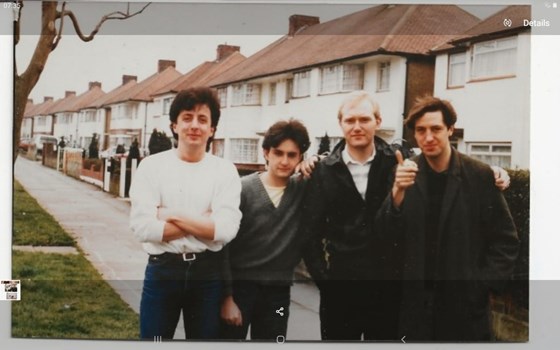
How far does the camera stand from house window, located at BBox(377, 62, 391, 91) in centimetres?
449

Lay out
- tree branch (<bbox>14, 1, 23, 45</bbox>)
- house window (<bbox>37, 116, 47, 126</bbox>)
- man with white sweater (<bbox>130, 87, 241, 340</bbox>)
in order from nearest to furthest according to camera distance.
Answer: man with white sweater (<bbox>130, 87, 241, 340</bbox>), tree branch (<bbox>14, 1, 23, 45</bbox>), house window (<bbox>37, 116, 47, 126</bbox>)

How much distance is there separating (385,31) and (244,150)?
127 cm

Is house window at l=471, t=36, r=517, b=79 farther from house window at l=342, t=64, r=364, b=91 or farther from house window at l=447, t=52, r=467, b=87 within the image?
house window at l=342, t=64, r=364, b=91

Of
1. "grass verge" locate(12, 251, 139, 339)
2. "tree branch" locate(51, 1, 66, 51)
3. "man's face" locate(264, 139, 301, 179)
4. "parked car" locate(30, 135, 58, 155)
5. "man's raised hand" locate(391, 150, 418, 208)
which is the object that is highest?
"tree branch" locate(51, 1, 66, 51)

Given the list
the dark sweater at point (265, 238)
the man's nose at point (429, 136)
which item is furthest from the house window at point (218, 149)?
the man's nose at point (429, 136)

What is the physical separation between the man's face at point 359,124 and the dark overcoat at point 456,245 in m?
0.36

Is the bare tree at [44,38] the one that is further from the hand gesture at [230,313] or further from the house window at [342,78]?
the hand gesture at [230,313]

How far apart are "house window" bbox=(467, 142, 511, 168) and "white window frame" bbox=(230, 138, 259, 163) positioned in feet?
4.81

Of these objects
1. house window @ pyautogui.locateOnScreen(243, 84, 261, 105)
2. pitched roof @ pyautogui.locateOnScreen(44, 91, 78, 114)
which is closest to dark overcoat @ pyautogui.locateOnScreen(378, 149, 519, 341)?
house window @ pyautogui.locateOnScreen(243, 84, 261, 105)

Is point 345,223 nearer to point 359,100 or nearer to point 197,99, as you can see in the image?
point 359,100

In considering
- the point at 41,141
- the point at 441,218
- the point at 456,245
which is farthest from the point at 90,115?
the point at 456,245

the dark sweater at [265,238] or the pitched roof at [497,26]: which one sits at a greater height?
the pitched roof at [497,26]

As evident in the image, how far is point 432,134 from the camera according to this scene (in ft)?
14.8

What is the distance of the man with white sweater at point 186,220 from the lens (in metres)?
4.45
